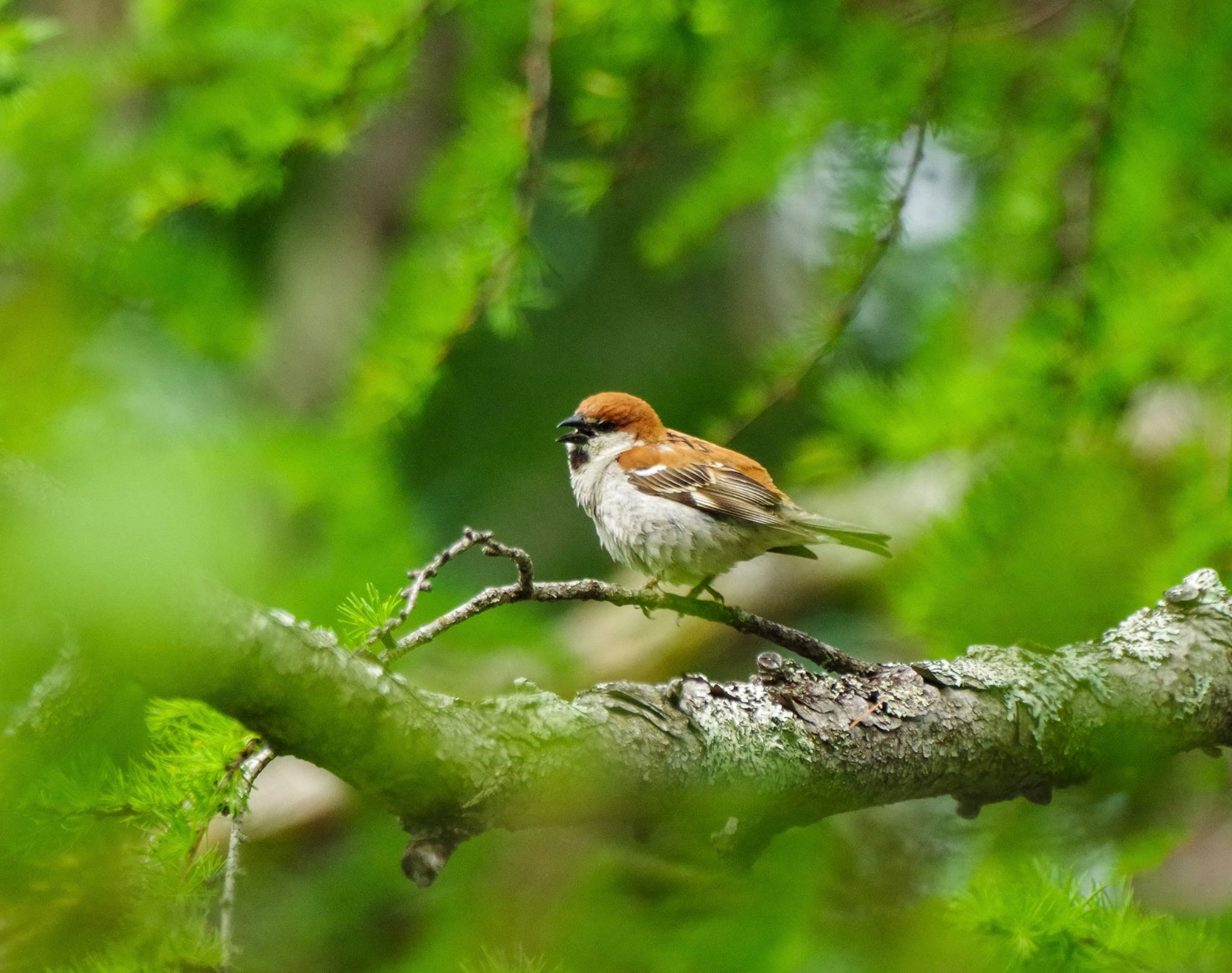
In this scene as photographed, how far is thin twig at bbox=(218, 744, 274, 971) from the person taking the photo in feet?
4.07

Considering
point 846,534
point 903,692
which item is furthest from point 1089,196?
point 903,692

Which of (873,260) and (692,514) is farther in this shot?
(692,514)

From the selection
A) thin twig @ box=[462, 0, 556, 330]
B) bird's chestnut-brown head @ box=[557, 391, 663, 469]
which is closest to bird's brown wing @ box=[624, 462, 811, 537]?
bird's chestnut-brown head @ box=[557, 391, 663, 469]

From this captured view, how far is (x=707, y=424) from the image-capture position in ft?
12.5

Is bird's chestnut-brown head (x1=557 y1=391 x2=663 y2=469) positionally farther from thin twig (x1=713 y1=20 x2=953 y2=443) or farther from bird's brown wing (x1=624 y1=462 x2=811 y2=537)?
thin twig (x1=713 y1=20 x2=953 y2=443)

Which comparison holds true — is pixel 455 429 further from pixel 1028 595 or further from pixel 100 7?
pixel 1028 595

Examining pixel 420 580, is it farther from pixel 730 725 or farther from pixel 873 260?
pixel 873 260

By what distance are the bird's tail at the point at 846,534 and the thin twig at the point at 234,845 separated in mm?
1945

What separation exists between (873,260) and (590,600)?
134 centimetres

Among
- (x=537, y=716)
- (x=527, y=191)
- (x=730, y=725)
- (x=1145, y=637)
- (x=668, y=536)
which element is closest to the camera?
(x=537, y=716)

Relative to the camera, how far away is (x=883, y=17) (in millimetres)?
3234

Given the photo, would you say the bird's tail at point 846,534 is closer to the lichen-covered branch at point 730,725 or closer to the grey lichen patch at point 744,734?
the lichen-covered branch at point 730,725

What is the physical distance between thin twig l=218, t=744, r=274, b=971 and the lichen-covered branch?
5.9 inches

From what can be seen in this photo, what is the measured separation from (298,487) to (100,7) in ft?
18.0
